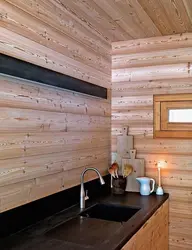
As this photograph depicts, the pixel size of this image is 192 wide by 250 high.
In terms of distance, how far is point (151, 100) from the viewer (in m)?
3.20

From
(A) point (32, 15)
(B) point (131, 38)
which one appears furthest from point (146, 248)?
(B) point (131, 38)

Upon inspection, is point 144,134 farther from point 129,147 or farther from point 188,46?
point 188,46

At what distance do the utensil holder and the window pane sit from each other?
2.63 ft

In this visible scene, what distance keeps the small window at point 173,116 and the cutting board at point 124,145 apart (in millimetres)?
282

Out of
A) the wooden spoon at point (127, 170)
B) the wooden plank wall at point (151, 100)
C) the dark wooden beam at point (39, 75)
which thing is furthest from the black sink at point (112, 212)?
the dark wooden beam at point (39, 75)

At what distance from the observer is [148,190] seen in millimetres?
3053

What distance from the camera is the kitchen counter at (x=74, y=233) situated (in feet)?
5.64

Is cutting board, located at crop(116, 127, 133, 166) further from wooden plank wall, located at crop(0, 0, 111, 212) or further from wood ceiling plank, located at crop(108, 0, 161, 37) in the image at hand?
wood ceiling plank, located at crop(108, 0, 161, 37)

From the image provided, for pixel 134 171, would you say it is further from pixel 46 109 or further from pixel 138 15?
pixel 138 15

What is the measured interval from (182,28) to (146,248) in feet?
6.61

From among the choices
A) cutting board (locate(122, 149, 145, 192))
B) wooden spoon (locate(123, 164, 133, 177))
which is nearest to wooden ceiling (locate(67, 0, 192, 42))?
cutting board (locate(122, 149, 145, 192))

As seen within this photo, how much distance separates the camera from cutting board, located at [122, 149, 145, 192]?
10.5ft

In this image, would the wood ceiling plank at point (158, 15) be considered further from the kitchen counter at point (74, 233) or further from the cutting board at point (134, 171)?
the kitchen counter at point (74, 233)

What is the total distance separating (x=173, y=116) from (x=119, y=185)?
0.91 m
